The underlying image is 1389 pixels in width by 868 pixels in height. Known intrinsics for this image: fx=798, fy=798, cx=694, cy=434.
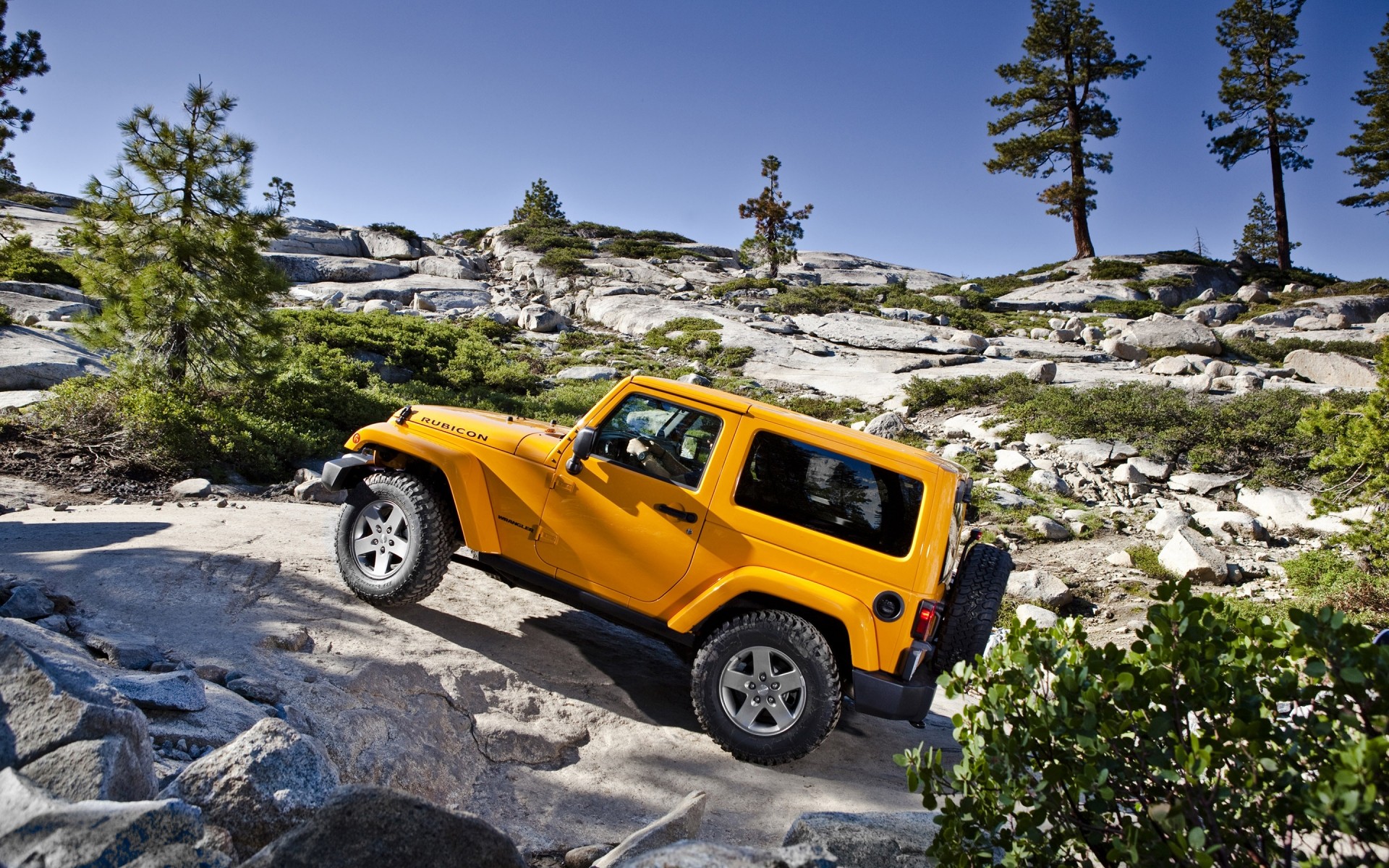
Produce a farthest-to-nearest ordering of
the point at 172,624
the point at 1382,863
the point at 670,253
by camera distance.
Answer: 1. the point at 670,253
2. the point at 172,624
3. the point at 1382,863

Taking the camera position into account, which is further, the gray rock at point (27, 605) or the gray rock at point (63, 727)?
the gray rock at point (27, 605)

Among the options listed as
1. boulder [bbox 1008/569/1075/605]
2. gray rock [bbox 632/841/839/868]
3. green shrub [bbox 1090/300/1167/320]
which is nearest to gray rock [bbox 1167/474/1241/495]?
boulder [bbox 1008/569/1075/605]

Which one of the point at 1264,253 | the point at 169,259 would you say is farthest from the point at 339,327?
the point at 1264,253

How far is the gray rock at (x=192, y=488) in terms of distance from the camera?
866cm

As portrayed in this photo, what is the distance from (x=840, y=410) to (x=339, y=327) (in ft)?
35.7

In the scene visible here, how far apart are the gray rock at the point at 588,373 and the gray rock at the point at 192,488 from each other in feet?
38.1

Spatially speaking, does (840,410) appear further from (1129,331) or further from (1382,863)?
(1382,863)

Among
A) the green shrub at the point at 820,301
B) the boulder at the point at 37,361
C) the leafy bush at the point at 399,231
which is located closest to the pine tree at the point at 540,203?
the leafy bush at the point at 399,231

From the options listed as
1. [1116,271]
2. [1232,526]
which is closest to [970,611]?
[1232,526]

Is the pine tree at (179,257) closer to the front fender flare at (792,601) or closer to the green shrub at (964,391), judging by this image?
the front fender flare at (792,601)

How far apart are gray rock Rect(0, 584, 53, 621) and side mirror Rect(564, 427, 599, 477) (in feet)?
9.65

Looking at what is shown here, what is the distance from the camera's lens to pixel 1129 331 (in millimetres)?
23016

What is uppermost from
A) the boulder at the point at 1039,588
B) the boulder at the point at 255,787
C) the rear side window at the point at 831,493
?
the rear side window at the point at 831,493

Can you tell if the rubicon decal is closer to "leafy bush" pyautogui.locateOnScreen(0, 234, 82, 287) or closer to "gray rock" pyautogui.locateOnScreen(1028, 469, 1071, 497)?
"gray rock" pyautogui.locateOnScreen(1028, 469, 1071, 497)
